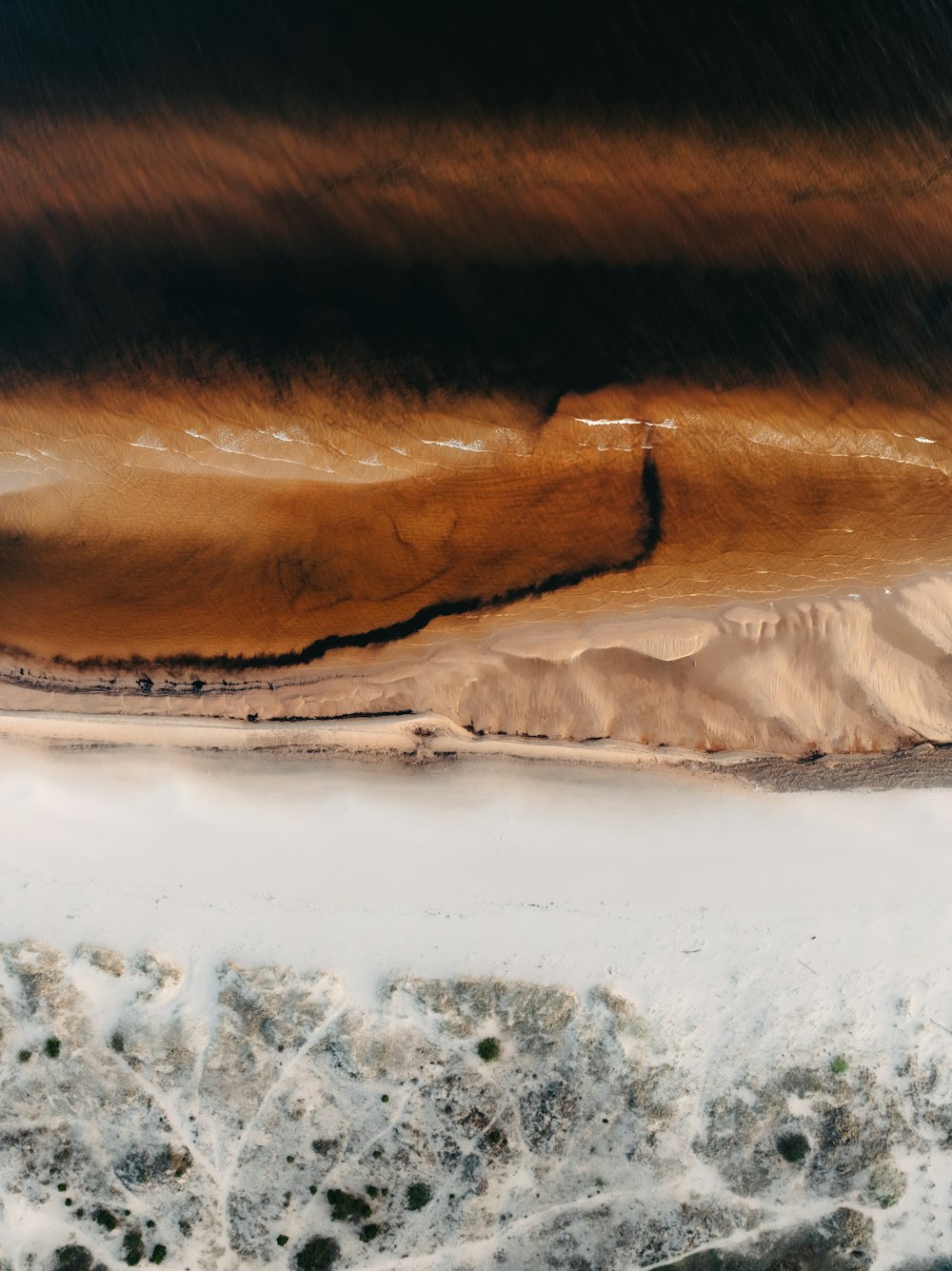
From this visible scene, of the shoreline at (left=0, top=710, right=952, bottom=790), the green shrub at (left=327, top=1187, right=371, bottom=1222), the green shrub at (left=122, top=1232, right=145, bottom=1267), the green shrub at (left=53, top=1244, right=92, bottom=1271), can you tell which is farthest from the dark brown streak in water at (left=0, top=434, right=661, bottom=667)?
the green shrub at (left=53, top=1244, right=92, bottom=1271)

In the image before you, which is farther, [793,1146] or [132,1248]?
[793,1146]

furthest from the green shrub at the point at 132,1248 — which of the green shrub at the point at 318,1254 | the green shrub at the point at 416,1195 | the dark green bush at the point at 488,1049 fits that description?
the dark green bush at the point at 488,1049

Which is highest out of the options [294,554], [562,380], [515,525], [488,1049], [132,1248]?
[562,380]

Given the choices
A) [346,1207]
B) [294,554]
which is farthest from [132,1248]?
[294,554]

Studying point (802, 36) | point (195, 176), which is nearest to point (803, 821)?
point (802, 36)

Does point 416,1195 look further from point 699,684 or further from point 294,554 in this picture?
point 294,554

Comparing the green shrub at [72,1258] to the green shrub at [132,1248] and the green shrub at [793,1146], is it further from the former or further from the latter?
the green shrub at [793,1146]

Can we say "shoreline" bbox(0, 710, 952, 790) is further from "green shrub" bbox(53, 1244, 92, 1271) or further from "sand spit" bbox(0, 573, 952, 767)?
"green shrub" bbox(53, 1244, 92, 1271)

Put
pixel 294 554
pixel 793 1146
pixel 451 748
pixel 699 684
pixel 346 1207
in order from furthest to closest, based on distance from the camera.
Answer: pixel 294 554
pixel 699 684
pixel 451 748
pixel 793 1146
pixel 346 1207
